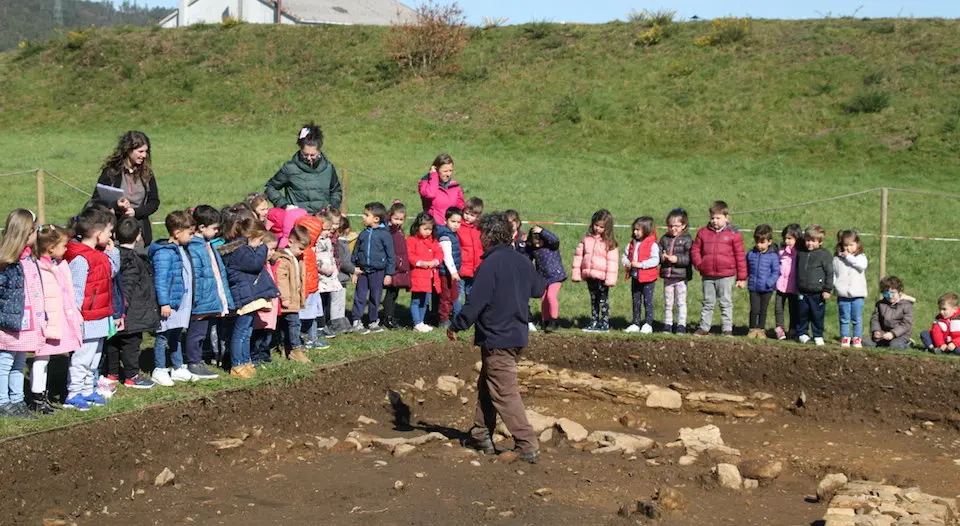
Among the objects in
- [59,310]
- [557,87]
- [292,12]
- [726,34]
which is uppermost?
[292,12]

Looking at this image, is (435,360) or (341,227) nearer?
(435,360)

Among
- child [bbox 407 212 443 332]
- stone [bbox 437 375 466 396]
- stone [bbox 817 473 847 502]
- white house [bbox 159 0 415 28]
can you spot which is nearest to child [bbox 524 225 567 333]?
child [bbox 407 212 443 332]

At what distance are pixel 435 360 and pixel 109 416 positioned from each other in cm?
444

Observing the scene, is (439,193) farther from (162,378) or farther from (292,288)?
(162,378)

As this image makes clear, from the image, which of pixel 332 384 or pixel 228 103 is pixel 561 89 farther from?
pixel 332 384

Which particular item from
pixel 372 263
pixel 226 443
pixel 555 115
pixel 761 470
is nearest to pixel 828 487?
pixel 761 470

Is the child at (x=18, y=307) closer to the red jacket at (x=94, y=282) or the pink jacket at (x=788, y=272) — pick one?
the red jacket at (x=94, y=282)

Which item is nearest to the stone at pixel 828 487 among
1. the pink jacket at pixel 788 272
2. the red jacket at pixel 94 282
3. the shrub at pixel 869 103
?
the pink jacket at pixel 788 272

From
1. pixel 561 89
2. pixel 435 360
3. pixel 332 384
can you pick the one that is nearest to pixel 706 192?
pixel 561 89

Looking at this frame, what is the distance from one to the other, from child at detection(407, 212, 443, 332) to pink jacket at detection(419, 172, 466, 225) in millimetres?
A: 480

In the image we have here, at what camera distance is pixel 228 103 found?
38.1 meters

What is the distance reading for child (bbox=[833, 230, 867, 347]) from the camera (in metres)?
12.4

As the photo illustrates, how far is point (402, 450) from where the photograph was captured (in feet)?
28.7

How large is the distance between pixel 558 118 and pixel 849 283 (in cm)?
2192
